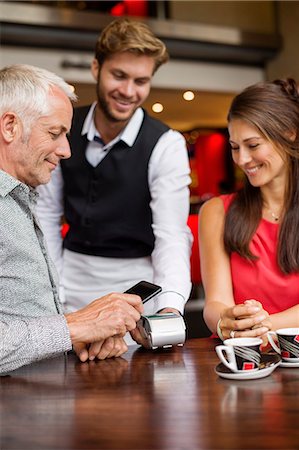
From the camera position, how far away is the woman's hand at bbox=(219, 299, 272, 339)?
5.64 ft

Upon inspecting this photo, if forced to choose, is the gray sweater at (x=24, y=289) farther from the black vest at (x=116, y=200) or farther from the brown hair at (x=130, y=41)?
the brown hair at (x=130, y=41)

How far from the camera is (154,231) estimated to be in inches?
99.7

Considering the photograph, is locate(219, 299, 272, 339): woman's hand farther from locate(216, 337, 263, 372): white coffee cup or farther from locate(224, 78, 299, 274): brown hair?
locate(224, 78, 299, 274): brown hair

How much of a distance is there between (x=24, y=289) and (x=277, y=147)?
1079mm

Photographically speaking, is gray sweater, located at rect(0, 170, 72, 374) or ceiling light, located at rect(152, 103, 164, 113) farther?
ceiling light, located at rect(152, 103, 164, 113)

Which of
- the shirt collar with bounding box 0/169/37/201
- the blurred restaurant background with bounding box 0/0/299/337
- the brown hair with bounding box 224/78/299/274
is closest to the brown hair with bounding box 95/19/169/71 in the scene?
the brown hair with bounding box 224/78/299/274

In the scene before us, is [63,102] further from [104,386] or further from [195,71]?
[195,71]

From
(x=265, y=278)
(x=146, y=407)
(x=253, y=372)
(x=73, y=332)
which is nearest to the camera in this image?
(x=146, y=407)

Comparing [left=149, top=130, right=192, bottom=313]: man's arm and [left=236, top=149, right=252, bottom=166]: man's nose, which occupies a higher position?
[left=236, top=149, right=252, bottom=166]: man's nose

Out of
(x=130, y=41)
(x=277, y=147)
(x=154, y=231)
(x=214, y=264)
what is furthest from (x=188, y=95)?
(x=214, y=264)

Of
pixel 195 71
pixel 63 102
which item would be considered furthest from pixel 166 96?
pixel 63 102

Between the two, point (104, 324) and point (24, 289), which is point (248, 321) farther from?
point (24, 289)

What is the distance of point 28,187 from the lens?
179cm

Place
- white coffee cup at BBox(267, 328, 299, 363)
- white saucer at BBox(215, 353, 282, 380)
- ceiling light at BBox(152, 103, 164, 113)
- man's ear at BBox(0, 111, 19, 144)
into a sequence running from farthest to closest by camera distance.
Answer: ceiling light at BBox(152, 103, 164, 113), man's ear at BBox(0, 111, 19, 144), white coffee cup at BBox(267, 328, 299, 363), white saucer at BBox(215, 353, 282, 380)
